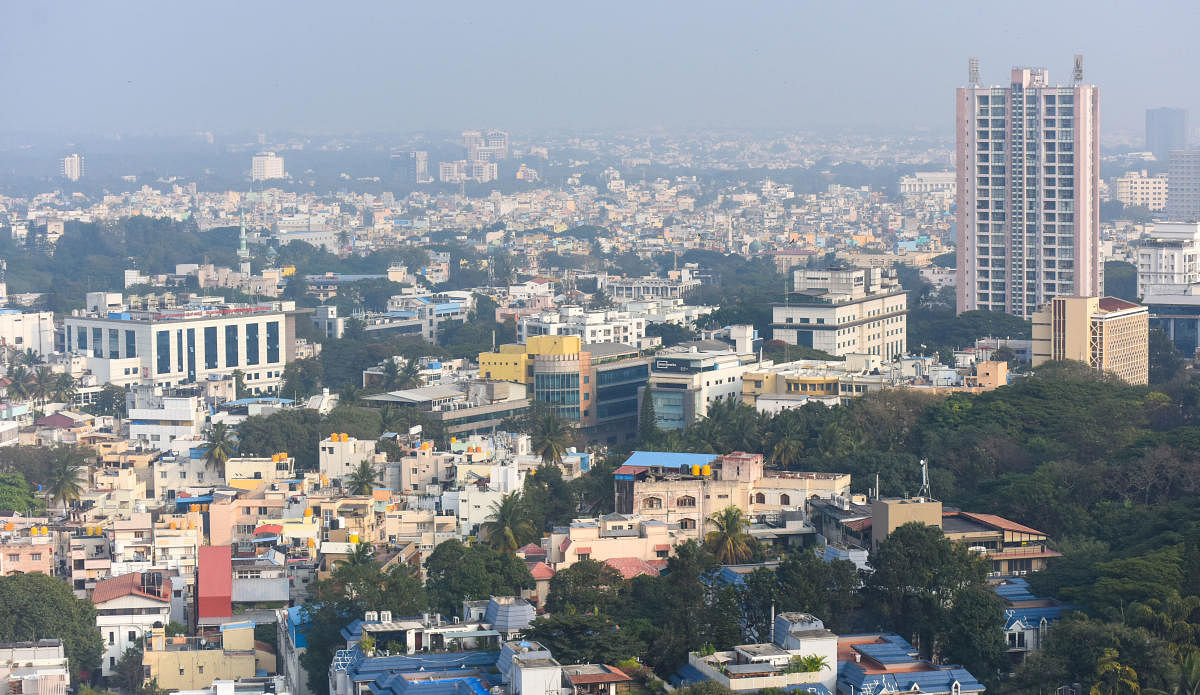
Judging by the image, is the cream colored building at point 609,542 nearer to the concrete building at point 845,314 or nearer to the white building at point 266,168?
the concrete building at point 845,314

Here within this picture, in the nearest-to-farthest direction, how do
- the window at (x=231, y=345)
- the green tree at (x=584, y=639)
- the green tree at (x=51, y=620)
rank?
the green tree at (x=584, y=639), the green tree at (x=51, y=620), the window at (x=231, y=345)

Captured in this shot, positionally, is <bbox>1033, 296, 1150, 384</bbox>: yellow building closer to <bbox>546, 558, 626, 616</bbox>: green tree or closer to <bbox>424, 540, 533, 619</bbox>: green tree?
<bbox>424, 540, 533, 619</bbox>: green tree

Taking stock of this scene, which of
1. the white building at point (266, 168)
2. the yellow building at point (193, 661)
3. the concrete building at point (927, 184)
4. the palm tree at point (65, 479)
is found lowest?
the yellow building at point (193, 661)

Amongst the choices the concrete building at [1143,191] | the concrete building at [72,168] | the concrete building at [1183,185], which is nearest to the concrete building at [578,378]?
the concrete building at [1183,185]

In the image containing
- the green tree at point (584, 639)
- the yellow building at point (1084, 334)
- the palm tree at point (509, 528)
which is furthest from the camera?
the yellow building at point (1084, 334)

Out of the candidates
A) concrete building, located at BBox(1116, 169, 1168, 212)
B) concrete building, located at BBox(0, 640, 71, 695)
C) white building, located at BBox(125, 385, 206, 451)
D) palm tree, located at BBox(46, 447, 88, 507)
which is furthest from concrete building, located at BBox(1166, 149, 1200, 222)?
concrete building, located at BBox(0, 640, 71, 695)

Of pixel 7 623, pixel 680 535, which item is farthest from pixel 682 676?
pixel 7 623
